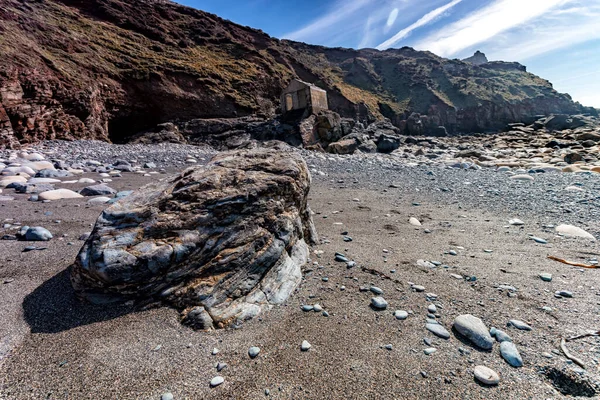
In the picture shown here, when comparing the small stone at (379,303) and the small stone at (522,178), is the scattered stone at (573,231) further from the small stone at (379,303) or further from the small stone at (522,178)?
the small stone at (522,178)

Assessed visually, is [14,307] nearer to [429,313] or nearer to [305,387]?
[305,387]

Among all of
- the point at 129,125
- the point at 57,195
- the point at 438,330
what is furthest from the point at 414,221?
the point at 129,125

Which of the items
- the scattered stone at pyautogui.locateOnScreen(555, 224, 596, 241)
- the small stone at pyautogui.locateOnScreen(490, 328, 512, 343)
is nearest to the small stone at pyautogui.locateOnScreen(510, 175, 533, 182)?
the scattered stone at pyautogui.locateOnScreen(555, 224, 596, 241)

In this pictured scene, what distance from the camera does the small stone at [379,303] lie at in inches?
81.6

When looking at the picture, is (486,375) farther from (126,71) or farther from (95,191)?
(126,71)

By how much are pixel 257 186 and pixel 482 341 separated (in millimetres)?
2036

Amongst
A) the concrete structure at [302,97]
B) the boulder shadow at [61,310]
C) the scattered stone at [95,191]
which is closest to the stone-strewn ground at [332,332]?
the boulder shadow at [61,310]

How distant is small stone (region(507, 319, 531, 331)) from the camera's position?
1882 millimetres

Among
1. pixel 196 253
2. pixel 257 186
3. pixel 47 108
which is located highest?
pixel 47 108

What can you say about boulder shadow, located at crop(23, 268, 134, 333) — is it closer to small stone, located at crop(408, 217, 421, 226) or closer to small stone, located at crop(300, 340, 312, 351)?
small stone, located at crop(300, 340, 312, 351)

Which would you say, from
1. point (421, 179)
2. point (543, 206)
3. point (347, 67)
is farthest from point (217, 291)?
point (347, 67)

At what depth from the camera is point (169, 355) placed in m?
1.57

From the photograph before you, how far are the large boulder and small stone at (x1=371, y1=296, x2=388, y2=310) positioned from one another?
681 millimetres

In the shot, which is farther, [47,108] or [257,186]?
[47,108]
